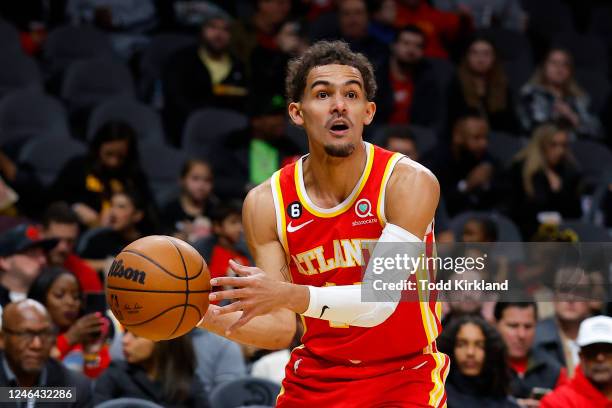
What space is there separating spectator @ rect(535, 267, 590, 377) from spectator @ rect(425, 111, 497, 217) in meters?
2.19

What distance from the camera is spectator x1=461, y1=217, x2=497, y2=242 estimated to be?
8.80 m

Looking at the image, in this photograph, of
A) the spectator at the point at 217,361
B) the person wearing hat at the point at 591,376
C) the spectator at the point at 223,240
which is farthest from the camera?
the spectator at the point at 223,240

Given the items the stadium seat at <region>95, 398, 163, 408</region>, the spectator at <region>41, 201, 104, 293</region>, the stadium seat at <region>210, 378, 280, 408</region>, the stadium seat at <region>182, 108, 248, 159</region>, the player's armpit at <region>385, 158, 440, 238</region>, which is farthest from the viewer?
the stadium seat at <region>182, 108, 248, 159</region>

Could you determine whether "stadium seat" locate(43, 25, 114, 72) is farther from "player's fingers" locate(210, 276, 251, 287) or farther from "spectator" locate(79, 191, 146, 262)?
"player's fingers" locate(210, 276, 251, 287)

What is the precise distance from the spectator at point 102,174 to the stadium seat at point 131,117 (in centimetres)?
53

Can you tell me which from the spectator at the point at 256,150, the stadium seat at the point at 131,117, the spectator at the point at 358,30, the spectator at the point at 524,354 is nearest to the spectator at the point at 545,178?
the spectator at the point at 358,30

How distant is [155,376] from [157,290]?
264cm

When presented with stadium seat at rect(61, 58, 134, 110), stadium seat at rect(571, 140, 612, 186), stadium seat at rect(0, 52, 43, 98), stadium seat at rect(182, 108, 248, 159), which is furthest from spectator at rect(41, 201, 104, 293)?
stadium seat at rect(571, 140, 612, 186)

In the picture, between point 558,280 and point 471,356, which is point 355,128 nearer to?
point 471,356

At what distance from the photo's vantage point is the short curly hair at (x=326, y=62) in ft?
15.6

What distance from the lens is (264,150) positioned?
33.0 feet

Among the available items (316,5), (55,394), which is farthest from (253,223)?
(316,5)

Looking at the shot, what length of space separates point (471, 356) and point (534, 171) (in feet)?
12.1

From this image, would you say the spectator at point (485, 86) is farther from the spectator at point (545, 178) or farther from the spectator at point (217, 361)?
the spectator at point (217, 361)
